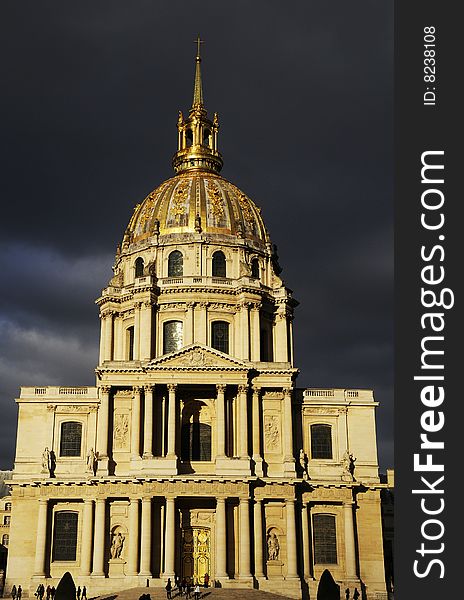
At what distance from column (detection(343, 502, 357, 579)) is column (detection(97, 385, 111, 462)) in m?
16.6

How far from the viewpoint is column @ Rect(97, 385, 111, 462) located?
58.1 meters

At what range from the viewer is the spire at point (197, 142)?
78.4m

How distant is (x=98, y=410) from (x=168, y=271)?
13.9 m

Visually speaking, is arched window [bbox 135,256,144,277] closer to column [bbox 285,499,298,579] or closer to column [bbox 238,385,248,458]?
column [bbox 238,385,248,458]

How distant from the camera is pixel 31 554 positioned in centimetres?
5753

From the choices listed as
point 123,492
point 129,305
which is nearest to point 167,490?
point 123,492

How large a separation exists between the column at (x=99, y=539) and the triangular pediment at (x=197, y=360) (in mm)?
9757

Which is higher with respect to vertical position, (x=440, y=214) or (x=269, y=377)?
(x=269, y=377)

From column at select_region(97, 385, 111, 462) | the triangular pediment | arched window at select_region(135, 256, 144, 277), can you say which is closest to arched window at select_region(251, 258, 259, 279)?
arched window at select_region(135, 256, 144, 277)

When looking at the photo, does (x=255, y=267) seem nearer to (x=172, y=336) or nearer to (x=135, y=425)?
(x=172, y=336)

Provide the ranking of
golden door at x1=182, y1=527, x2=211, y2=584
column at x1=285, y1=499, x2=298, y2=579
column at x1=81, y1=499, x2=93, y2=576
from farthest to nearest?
1. golden door at x1=182, y1=527, x2=211, y2=584
2. column at x1=81, y1=499, x2=93, y2=576
3. column at x1=285, y1=499, x2=298, y2=579

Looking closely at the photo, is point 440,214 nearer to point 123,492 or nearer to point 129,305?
point 123,492

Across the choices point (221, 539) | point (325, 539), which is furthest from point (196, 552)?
point (325, 539)

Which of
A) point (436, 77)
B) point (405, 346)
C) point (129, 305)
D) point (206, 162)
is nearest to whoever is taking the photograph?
point (405, 346)
